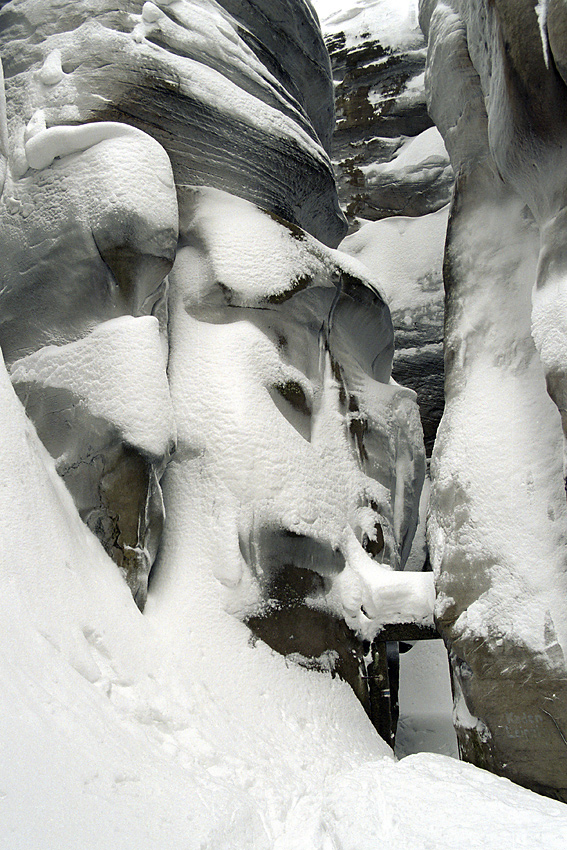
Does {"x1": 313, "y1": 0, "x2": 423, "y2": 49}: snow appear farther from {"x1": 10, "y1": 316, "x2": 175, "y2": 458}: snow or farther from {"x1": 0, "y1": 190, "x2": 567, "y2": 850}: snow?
{"x1": 10, "y1": 316, "x2": 175, "y2": 458}: snow

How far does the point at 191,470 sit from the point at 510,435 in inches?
55.3

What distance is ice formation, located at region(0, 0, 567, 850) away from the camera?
176cm

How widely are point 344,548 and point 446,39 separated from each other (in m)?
2.98

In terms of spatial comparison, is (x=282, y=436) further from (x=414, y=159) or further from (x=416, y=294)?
(x=414, y=159)

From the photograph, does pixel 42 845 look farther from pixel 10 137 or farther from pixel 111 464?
pixel 10 137

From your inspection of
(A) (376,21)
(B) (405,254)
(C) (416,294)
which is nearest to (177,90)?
(C) (416,294)

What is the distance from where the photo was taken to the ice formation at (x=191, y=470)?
176 cm

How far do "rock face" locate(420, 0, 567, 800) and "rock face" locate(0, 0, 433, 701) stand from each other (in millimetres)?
462

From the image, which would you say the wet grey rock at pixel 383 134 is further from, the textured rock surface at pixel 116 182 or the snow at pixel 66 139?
the snow at pixel 66 139

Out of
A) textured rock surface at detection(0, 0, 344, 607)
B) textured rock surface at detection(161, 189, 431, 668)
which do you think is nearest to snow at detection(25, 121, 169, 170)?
textured rock surface at detection(0, 0, 344, 607)

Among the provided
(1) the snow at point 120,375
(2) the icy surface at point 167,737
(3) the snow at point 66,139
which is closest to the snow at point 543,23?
(3) the snow at point 66,139

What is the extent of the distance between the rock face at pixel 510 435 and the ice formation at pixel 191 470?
0.40 meters

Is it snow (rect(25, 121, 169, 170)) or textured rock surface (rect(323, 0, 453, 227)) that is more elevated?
snow (rect(25, 121, 169, 170))

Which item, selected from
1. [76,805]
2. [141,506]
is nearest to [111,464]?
[141,506]
